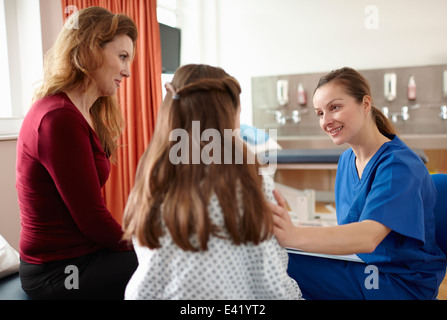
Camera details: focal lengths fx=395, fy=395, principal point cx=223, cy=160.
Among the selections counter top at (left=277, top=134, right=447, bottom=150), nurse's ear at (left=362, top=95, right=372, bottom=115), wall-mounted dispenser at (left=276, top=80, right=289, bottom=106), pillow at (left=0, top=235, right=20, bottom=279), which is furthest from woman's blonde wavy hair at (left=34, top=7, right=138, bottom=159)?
wall-mounted dispenser at (left=276, top=80, right=289, bottom=106)

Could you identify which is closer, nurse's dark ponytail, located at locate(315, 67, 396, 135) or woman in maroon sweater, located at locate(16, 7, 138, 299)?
woman in maroon sweater, located at locate(16, 7, 138, 299)

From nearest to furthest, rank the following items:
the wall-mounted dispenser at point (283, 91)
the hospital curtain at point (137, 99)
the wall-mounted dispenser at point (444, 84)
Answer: the hospital curtain at point (137, 99) < the wall-mounted dispenser at point (444, 84) < the wall-mounted dispenser at point (283, 91)

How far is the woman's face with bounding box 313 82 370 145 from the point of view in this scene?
1.34 m

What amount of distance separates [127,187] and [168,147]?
7.02 feet

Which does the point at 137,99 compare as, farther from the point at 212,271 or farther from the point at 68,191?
the point at 212,271

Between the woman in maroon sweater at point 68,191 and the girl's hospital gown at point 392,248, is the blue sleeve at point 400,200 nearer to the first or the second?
the girl's hospital gown at point 392,248

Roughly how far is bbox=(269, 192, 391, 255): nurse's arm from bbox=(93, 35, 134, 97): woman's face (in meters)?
0.80

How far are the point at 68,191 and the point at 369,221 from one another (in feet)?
2.78

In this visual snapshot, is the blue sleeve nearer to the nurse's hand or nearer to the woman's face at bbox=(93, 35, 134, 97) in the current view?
the nurse's hand

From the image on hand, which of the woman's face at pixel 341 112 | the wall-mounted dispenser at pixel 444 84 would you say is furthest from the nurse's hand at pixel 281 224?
the wall-mounted dispenser at pixel 444 84

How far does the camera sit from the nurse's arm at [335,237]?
3.00ft

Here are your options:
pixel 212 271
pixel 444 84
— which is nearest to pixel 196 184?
pixel 212 271
